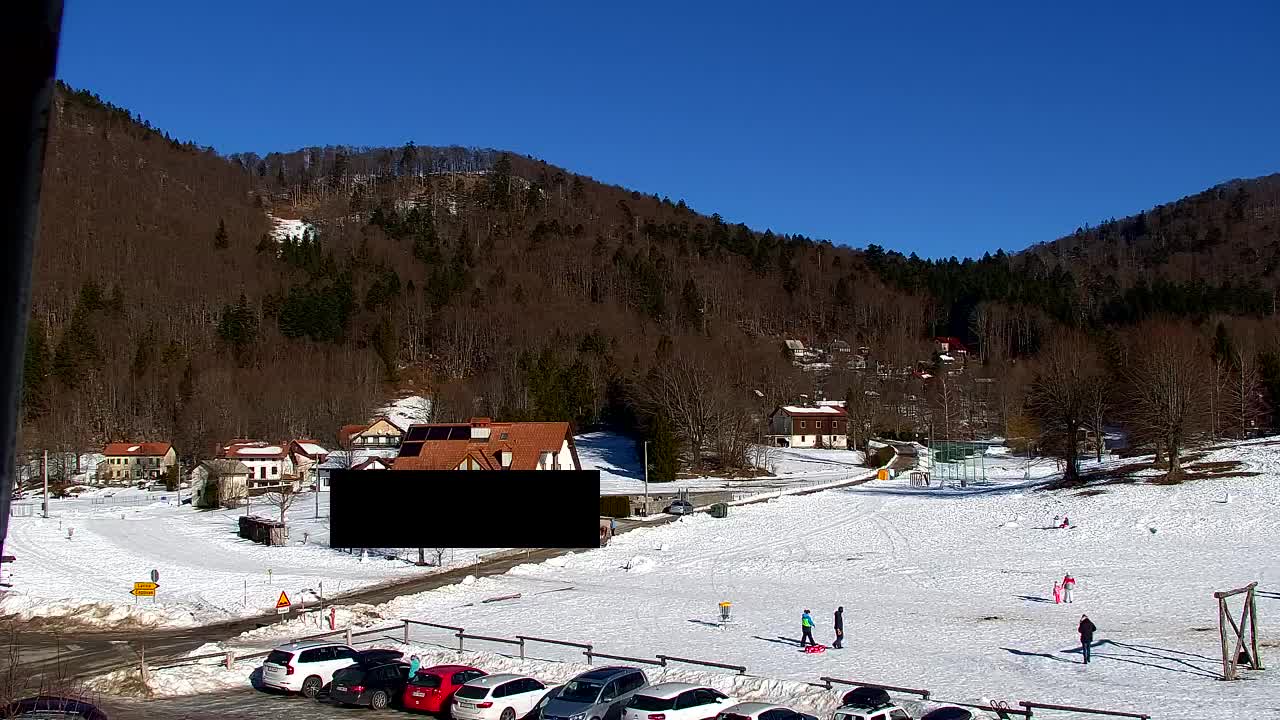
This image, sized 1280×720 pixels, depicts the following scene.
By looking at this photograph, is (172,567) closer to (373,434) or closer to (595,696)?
(595,696)

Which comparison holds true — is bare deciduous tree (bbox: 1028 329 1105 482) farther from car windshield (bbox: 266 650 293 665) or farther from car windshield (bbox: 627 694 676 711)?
car windshield (bbox: 266 650 293 665)

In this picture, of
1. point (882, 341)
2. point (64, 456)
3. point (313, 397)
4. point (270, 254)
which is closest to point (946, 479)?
point (313, 397)

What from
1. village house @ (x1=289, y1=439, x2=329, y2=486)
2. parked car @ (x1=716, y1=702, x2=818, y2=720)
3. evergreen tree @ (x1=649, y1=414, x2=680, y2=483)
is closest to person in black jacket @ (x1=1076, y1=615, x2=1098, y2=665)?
parked car @ (x1=716, y1=702, x2=818, y2=720)

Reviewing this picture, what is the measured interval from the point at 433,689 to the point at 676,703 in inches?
208

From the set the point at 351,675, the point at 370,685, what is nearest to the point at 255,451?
the point at 351,675

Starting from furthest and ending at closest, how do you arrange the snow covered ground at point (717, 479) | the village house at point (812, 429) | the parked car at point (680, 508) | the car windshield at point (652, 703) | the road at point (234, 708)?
the village house at point (812, 429) → the snow covered ground at point (717, 479) → the parked car at point (680, 508) → the road at point (234, 708) → the car windshield at point (652, 703)

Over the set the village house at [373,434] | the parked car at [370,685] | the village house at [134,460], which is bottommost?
the parked car at [370,685]

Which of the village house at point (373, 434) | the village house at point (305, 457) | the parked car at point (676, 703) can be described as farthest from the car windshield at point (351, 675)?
the village house at point (373, 434)

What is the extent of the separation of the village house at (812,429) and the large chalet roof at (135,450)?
2439 inches

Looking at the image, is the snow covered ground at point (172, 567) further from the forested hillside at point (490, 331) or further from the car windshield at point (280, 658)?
the forested hillside at point (490, 331)

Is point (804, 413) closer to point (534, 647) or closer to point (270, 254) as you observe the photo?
point (534, 647)

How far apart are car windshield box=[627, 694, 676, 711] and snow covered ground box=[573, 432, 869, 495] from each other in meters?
46.9

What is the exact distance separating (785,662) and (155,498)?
220ft

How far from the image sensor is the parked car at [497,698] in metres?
17.6
